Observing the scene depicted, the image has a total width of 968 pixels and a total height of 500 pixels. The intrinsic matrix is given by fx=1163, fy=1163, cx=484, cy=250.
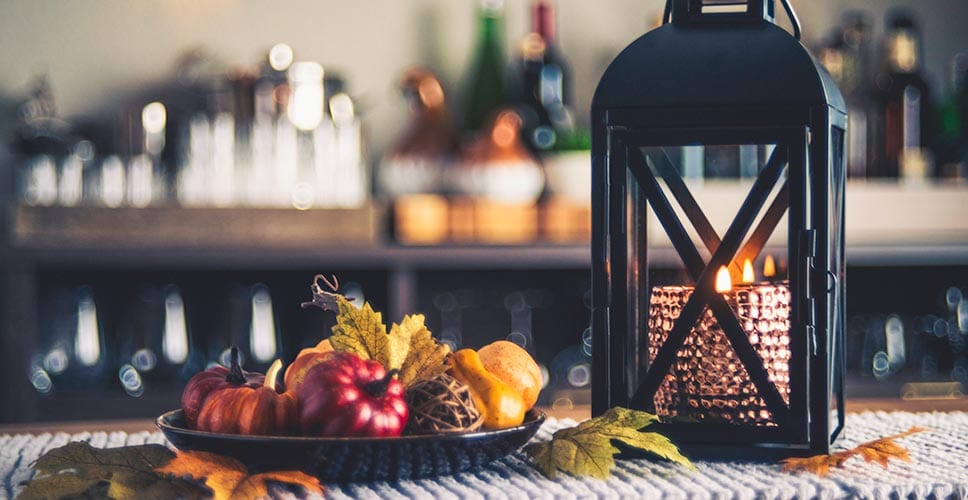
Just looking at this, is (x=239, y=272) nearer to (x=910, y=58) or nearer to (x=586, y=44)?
(x=586, y=44)

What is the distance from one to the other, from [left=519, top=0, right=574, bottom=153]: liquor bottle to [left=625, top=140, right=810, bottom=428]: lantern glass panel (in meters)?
1.70

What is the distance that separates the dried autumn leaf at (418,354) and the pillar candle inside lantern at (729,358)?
14 cm

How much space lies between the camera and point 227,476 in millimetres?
611

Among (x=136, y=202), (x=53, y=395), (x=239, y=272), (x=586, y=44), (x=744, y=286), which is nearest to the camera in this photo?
(x=744, y=286)

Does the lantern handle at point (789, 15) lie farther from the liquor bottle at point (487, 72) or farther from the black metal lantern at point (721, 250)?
the liquor bottle at point (487, 72)

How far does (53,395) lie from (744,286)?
1.66 m

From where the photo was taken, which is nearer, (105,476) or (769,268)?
(105,476)

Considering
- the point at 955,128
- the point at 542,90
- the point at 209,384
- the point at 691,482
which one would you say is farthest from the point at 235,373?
the point at 955,128

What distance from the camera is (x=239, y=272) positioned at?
7.80 feet

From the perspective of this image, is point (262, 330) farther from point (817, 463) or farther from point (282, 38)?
point (817, 463)

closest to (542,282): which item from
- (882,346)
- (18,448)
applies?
(882,346)

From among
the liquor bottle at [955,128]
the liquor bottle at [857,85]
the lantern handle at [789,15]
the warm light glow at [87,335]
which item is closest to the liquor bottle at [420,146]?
the warm light glow at [87,335]

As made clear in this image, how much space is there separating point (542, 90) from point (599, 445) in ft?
6.05

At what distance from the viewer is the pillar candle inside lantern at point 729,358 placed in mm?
708
